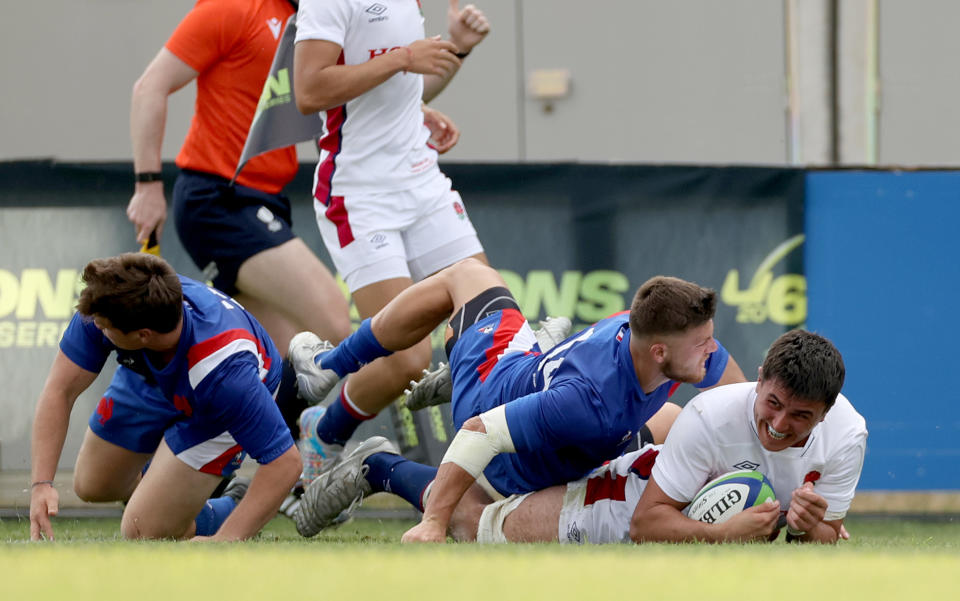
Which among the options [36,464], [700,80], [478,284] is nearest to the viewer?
[36,464]

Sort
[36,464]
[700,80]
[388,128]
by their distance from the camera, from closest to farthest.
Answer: [36,464]
[388,128]
[700,80]

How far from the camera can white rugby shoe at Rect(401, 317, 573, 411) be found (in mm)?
4777

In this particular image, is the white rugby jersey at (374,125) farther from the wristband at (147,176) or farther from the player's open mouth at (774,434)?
the player's open mouth at (774,434)

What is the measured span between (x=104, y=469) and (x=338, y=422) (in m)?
0.90

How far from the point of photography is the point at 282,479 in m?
4.19

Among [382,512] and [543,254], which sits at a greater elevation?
[543,254]

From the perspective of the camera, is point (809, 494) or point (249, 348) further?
point (249, 348)

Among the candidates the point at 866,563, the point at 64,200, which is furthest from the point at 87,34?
the point at 866,563

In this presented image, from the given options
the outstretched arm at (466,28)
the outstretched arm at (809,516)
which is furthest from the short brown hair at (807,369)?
the outstretched arm at (466,28)

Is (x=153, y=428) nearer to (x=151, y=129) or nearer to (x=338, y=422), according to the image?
(x=338, y=422)

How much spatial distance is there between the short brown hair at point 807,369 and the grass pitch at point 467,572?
0.44m

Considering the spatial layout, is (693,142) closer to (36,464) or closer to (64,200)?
(64,200)

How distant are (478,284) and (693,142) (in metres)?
4.35

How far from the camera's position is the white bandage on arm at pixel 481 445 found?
388cm
